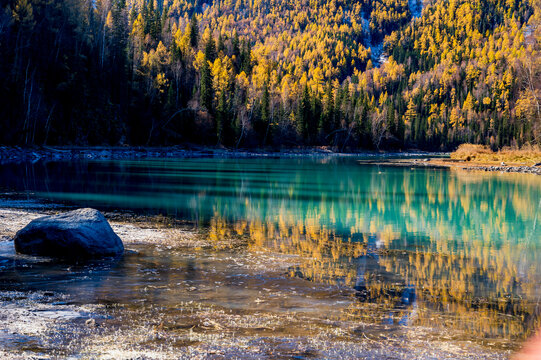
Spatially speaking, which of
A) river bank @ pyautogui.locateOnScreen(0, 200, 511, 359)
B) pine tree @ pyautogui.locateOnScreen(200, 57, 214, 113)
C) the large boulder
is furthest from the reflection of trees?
pine tree @ pyautogui.locateOnScreen(200, 57, 214, 113)

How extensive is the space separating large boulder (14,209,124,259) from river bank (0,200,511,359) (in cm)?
40

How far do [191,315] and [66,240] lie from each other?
16.3 ft

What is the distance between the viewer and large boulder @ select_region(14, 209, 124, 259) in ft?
36.0

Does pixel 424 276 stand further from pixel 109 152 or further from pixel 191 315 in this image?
pixel 109 152

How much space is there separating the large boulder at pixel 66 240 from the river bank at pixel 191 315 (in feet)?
1.31

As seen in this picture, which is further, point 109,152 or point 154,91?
point 154,91

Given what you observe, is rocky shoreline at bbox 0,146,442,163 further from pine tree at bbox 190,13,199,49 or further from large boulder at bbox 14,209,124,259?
pine tree at bbox 190,13,199,49

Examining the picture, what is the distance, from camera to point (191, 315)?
727cm

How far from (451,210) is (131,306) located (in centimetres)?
1677

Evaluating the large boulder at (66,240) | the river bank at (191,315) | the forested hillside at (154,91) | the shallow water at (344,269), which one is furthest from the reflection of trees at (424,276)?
the forested hillside at (154,91)

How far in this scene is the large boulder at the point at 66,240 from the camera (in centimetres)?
1098

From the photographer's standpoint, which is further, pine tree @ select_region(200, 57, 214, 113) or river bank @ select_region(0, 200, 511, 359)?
pine tree @ select_region(200, 57, 214, 113)

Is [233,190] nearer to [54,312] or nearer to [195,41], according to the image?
[54,312]

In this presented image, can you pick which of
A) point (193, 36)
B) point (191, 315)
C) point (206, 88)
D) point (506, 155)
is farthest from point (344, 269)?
point (193, 36)
